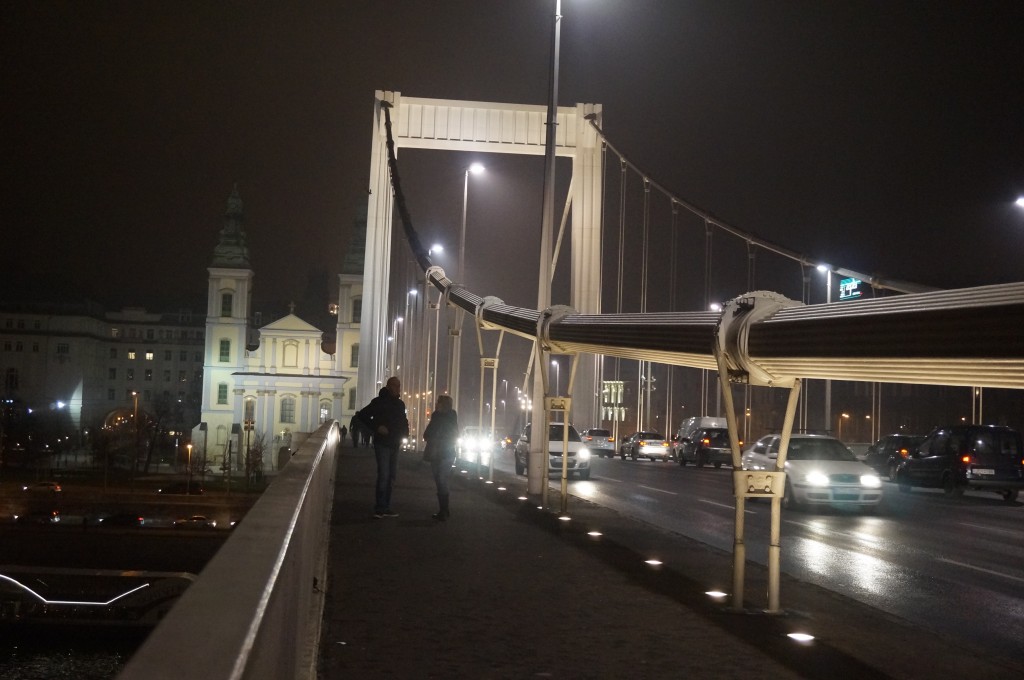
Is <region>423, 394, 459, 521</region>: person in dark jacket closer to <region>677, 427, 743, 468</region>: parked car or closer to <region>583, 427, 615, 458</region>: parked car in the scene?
<region>677, 427, 743, 468</region>: parked car

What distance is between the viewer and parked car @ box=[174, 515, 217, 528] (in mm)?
58719

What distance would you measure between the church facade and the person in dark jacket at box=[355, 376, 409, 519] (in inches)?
3388

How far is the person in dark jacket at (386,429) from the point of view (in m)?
14.0

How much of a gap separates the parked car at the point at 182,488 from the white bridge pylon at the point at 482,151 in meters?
26.9

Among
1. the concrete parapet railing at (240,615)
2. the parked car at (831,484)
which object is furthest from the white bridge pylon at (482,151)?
the concrete parapet railing at (240,615)

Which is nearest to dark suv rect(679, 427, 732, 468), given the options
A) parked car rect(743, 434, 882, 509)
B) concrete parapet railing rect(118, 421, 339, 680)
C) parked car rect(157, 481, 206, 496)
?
parked car rect(743, 434, 882, 509)

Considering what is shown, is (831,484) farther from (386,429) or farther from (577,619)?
(577,619)

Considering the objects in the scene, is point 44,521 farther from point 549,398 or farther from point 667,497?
point 549,398

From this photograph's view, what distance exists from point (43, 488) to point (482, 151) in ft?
123

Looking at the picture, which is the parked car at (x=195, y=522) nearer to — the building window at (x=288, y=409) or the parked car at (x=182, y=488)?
the parked car at (x=182, y=488)

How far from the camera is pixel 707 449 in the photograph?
42.3 meters

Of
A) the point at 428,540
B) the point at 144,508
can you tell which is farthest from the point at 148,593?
the point at 144,508

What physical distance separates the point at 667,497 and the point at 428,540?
11.9m

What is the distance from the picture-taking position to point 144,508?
65312 mm
